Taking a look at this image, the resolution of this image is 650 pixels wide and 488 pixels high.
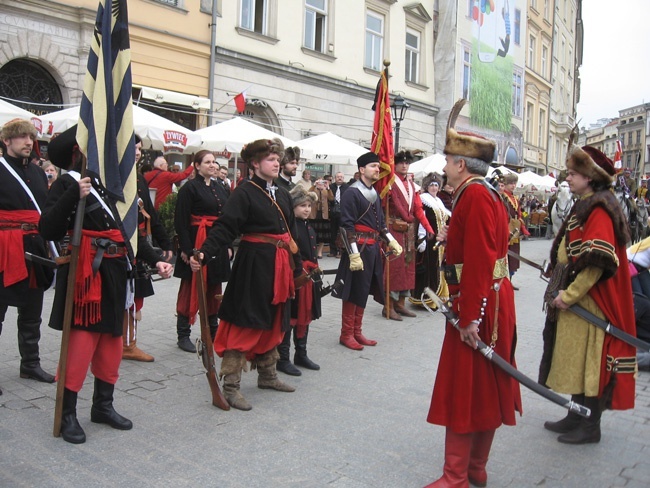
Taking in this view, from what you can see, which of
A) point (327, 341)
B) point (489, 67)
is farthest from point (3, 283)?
point (489, 67)

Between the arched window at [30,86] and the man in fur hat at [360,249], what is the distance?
8171mm

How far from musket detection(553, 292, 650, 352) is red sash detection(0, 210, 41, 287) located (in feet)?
12.7

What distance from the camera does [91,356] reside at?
3770 millimetres

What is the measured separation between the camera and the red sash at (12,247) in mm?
4492

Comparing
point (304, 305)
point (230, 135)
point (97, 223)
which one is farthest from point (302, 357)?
point (230, 135)

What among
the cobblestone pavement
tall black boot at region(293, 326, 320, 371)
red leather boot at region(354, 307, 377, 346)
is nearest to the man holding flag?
the cobblestone pavement

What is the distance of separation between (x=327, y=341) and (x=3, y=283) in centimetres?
315

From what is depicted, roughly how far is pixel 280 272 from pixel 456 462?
1895 millimetres

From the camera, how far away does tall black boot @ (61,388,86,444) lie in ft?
11.9

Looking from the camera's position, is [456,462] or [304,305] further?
[304,305]

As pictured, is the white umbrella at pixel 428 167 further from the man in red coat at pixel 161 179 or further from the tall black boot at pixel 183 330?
the tall black boot at pixel 183 330

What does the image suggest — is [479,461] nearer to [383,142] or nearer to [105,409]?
[105,409]

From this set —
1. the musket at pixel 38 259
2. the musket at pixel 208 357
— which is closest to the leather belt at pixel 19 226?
the musket at pixel 38 259

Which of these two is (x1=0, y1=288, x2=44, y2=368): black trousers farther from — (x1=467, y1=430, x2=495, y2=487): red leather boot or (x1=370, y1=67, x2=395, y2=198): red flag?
(x1=370, y1=67, x2=395, y2=198): red flag
